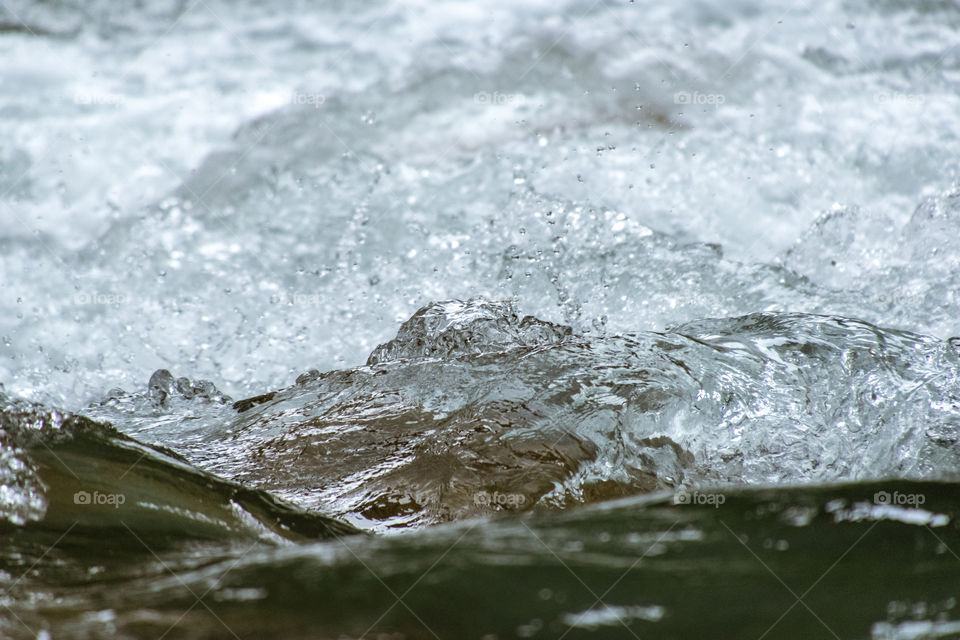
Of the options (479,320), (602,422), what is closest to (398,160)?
(479,320)

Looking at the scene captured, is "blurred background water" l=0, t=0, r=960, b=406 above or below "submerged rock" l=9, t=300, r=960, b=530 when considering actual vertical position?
below

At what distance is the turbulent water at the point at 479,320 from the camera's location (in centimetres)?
81

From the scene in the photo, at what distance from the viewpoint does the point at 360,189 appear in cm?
488

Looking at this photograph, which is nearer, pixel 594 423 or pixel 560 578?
pixel 560 578

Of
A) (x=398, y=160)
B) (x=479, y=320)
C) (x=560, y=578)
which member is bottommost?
(x=398, y=160)

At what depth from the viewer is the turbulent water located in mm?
806

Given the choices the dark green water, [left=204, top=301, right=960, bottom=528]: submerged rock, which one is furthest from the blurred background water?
the dark green water

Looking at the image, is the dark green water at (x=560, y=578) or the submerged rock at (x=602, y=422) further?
the submerged rock at (x=602, y=422)

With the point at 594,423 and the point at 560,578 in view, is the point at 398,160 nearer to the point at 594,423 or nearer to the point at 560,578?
the point at 594,423

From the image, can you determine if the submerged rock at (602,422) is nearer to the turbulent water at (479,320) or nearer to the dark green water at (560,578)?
the turbulent water at (479,320)

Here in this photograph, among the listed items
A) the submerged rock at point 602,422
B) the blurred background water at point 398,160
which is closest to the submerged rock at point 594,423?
the submerged rock at point 602,422

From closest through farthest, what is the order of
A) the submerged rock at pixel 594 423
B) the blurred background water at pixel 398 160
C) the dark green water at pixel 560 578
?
the dark green water at pixel 560 578, the submerged rock at pixel 594 423, the blurred background water at pixel 398 160

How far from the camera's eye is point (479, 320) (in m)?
2.23

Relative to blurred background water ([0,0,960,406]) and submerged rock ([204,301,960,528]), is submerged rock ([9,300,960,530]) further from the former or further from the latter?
blurred background water ([0,0,960,406])
